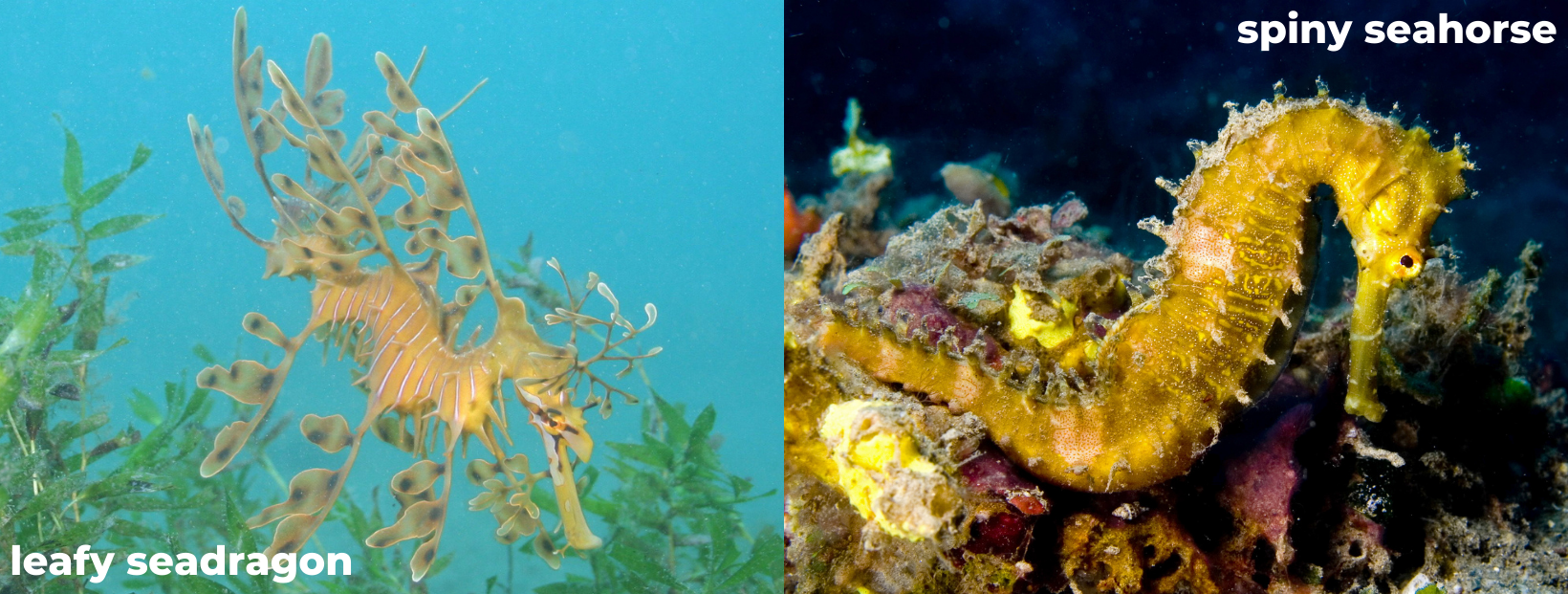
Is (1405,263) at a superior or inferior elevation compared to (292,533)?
superior

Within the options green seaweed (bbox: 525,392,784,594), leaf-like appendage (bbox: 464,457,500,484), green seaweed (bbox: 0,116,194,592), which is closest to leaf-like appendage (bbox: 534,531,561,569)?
leaf-like appendage (bbox: 464,457,500,484)

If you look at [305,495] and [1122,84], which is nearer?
[305,495]

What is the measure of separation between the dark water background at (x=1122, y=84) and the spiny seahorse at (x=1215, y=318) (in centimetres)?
333

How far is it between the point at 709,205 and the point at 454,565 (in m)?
48.8

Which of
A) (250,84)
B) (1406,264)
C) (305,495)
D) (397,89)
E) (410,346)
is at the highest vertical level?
(250,84)

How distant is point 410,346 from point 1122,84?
→ 15.6ft

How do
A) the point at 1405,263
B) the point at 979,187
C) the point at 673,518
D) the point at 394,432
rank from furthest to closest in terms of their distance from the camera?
the point at 979,187 → the point at 673,518 → the point at 394,432 → the point at 1405,263

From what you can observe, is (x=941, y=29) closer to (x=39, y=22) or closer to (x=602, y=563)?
(x=602, y=563)

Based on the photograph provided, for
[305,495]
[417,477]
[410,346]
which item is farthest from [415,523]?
[410,346]

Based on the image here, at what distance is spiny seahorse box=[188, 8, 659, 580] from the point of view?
6.29 feet

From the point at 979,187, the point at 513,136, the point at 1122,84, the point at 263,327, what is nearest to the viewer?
the point at 263,327

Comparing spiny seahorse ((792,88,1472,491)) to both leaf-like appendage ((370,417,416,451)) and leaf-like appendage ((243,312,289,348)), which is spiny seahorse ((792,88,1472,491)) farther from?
leaf-like appendage ((243,312,289,348))

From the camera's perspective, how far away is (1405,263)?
153 cm

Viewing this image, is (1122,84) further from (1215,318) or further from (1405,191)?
(1215,318)
